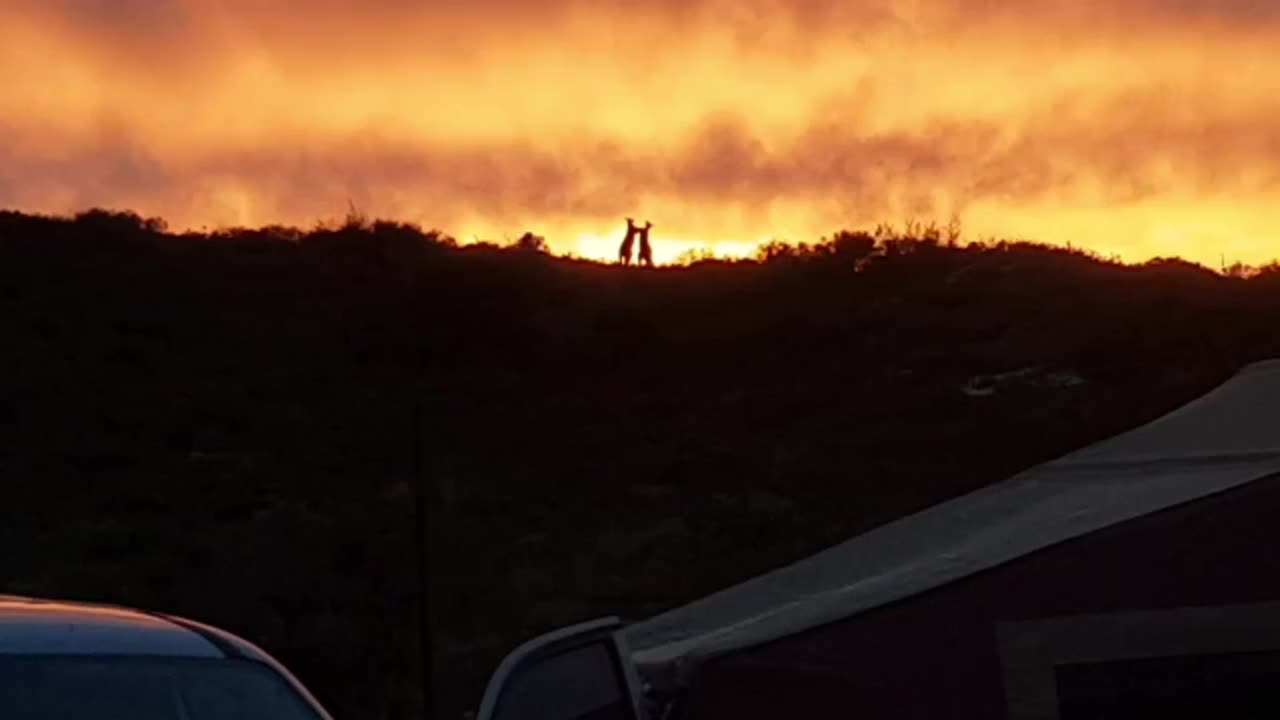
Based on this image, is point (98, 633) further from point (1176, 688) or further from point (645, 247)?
point (645, 247)

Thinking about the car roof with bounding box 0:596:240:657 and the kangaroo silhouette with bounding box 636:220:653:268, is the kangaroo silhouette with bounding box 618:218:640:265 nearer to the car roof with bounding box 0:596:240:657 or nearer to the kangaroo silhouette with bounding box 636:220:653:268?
the kangaroo silhouette with bounding box 636:220:653:268

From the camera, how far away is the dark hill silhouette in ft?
77.2

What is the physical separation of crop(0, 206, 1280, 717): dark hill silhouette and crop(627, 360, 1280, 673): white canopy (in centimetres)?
816

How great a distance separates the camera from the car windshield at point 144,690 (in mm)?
5152

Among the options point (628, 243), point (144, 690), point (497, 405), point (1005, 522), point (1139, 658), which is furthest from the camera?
point (628, 243)

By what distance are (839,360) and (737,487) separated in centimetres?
1036

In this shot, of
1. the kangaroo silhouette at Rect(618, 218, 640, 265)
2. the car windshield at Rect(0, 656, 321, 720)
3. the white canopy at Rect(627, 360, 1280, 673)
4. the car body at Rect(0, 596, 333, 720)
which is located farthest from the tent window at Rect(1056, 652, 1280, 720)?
the kangaroo silhouette at Rect(618, 218, 640, 265)

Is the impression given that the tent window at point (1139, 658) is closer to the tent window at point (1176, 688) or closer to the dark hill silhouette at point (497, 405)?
the tent window at point (1176, 688)

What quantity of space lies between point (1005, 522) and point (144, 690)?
190 inches

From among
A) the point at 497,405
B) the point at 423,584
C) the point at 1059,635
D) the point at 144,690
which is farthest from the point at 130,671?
the point at 497,405

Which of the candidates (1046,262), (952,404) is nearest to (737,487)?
(952,404)

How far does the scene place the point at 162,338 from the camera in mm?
39812

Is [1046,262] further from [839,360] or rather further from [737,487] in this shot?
[737,487]

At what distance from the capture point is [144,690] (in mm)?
5312
